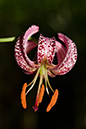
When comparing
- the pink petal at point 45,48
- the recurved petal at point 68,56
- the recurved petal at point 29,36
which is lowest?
A: the recurved petal at point 68,56

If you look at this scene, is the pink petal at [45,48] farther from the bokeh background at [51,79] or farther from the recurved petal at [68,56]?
the bokeh background at [51,79]

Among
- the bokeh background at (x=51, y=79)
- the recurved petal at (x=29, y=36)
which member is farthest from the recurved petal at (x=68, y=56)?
the bokeh background at (x=51, y=79)

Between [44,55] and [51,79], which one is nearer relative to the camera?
[44,55]

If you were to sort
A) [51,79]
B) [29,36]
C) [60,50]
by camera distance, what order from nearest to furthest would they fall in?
[29,36], [60,50], [51,79]

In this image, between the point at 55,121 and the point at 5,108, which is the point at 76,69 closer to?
the point at 55,121

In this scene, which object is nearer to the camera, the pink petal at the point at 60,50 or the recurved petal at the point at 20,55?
the recurved petal at the point at 20,55

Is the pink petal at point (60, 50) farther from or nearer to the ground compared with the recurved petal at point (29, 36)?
nearer to the ground

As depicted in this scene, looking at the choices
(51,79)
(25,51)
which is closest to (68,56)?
(25,51)

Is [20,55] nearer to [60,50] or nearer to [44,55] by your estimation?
[44,55]

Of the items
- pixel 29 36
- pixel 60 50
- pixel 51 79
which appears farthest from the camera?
pixel 51 79

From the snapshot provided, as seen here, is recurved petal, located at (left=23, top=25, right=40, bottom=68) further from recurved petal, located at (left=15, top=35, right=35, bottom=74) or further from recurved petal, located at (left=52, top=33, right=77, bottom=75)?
recurved petal, located at (left=52, top=33, right=77, bottom=75)
